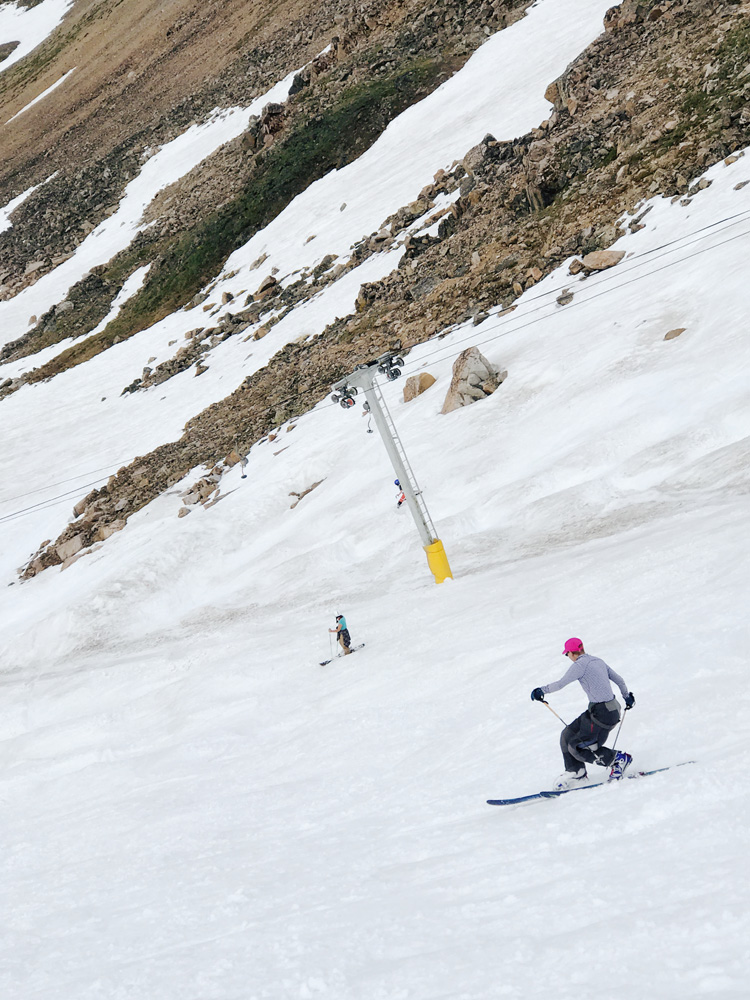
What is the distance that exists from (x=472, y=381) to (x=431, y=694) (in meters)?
13.4

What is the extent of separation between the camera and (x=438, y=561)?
690 inches

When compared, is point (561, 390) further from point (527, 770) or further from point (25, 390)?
point (25, 390)

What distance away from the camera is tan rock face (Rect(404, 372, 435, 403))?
86.7 feet

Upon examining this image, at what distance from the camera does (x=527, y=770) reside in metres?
8.77

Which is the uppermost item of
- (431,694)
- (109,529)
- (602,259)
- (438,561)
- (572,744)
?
(572,744)

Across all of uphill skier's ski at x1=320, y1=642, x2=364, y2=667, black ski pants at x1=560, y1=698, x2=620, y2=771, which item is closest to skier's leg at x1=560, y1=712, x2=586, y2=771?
black ski pants at x1=560, y1=698, x2=620, y2=771

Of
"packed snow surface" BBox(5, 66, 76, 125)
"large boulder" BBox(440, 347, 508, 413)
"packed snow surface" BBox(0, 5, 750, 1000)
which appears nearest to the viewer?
"packed snow surface" BBox(0, 5, 750, 1000)

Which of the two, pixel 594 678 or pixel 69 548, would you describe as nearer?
pixel 594 678

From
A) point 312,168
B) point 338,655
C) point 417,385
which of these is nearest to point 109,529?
point 417,385

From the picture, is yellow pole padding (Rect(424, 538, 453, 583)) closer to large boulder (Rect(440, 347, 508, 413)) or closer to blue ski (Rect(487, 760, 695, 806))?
large boulder (Rect(440, 347, 508, 413))

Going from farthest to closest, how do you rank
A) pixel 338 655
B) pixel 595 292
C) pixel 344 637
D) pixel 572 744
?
pixel 595 292 → pixel 338 655 → pixel 344 637 → pixel 572 744

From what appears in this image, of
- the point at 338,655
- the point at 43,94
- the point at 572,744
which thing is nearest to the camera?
the point at 572,744

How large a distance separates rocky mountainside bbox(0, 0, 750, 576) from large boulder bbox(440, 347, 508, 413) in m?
4.37

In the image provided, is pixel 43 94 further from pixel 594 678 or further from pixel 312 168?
pixel 594 678
